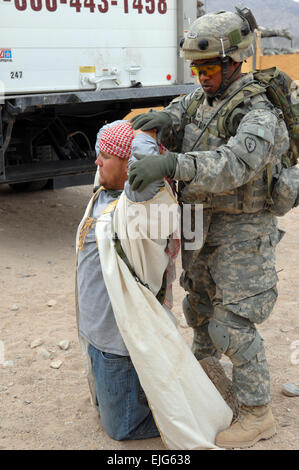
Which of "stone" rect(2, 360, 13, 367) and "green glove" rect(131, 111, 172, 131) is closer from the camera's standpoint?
"green glove" rect(131, 111, 172, 131)

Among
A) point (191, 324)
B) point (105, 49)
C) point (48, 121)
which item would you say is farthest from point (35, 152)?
point (191, 324)

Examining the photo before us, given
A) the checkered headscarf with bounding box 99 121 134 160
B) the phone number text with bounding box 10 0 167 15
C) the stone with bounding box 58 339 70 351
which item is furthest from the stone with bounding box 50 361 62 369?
the phone number text with bounding box 10 0 167 15

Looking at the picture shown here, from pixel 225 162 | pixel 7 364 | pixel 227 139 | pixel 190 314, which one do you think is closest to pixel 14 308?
pixel 7 364

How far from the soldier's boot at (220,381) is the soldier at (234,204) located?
209mm

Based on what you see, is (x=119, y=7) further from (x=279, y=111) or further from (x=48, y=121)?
(x=279, y=111)

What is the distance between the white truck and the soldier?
2.87 metres

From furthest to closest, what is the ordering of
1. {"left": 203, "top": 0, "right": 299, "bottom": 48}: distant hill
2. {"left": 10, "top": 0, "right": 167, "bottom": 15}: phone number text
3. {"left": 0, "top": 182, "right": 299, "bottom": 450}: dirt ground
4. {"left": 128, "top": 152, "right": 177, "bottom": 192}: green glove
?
1. {"left": 203, "top": 0, "right": 299, "bottom": 48}: distant hill
2. {"left": 10, "top": 0, "right": 167, "bottom": 15}: phone number text
3. {"left": 0, "top": 182, "right": 299, "bottom": 450}: dirt ground
4. {"left": 128, "top": 152, "right": 177, "bottom": 192}: green glove

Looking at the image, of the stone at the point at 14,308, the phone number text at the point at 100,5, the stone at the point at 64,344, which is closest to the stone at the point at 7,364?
the stone at the point at 64,344

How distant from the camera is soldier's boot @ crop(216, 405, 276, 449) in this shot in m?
3.02

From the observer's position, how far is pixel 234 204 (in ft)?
9.78

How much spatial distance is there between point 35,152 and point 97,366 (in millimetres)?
3765

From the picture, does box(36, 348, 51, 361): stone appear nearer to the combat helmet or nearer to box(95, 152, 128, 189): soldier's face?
box(95, 152, 128, 189): soldier's face

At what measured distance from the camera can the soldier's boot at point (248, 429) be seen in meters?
3.02
